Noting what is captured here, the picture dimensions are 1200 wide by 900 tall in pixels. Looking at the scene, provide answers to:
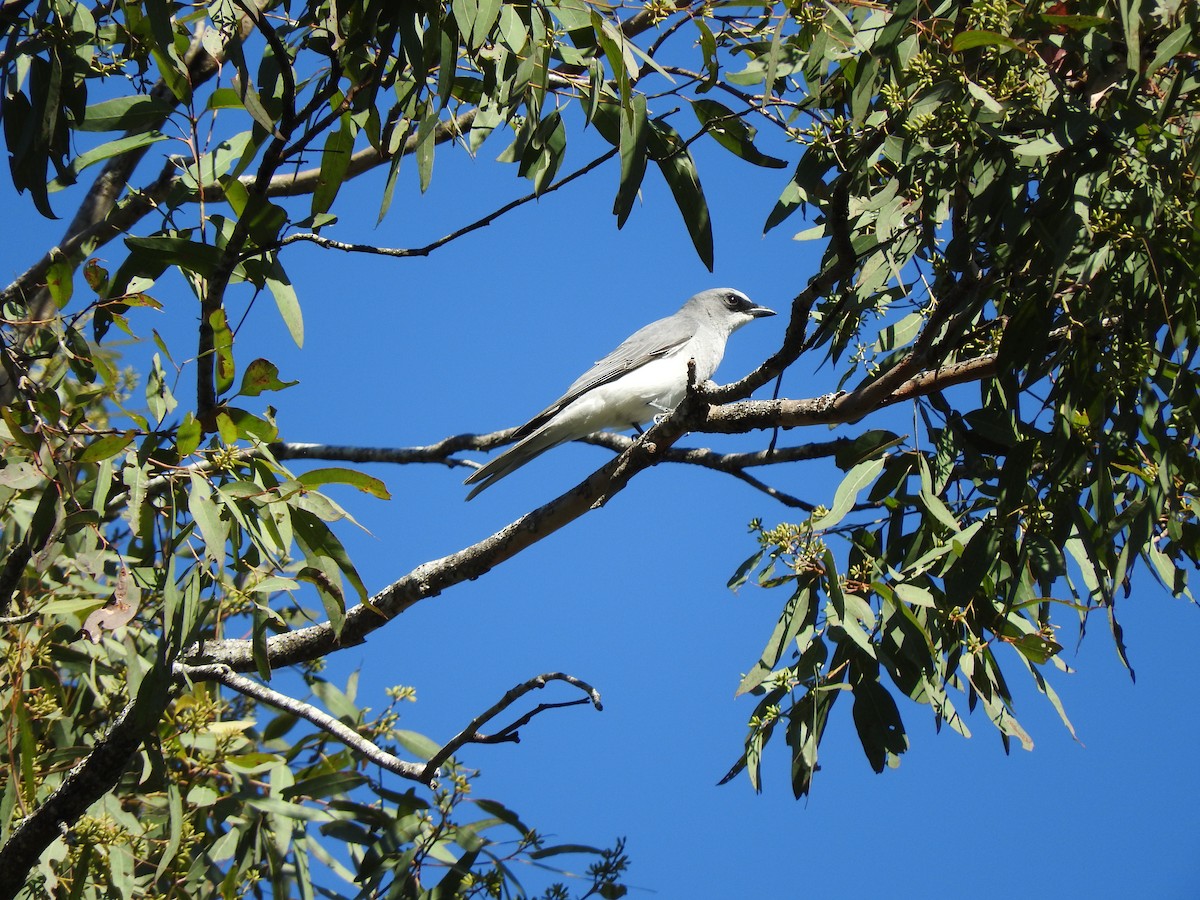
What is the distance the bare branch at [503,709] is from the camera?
2.90m

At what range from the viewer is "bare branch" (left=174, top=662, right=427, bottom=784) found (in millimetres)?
3057

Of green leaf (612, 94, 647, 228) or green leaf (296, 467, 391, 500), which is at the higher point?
green leaf (612, 94, 647, 228)

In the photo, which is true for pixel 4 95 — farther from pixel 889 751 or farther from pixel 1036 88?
pixel 889 751

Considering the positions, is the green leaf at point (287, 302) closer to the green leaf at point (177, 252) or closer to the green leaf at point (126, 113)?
the green leaf at point (177, 252)

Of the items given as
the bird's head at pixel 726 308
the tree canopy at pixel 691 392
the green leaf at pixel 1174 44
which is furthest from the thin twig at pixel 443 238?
the bird's head at pixel 726 308

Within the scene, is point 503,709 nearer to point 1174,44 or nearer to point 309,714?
point 309,714

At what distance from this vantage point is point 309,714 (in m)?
3.24

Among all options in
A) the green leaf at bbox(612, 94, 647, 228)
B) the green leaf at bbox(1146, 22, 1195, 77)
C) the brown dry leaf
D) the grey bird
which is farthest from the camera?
the grey bird

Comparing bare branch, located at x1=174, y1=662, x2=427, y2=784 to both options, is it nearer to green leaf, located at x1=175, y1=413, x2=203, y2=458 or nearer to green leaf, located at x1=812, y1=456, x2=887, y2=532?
green leaf, located at x1=175, y1=413, x2=203, y2=458

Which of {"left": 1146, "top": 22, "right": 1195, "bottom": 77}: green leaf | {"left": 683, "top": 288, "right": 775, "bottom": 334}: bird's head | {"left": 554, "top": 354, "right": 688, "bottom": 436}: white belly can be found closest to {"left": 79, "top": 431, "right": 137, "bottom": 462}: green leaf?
{"left": 1146, "top": 22, "right": 1195, "bottom": 77}: green leaf

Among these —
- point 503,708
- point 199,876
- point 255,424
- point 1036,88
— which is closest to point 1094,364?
point 1036,88

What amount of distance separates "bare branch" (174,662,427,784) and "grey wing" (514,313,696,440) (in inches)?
71.5

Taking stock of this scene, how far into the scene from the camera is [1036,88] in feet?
7.68

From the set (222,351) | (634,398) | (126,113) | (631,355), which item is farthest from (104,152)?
(631,355)
